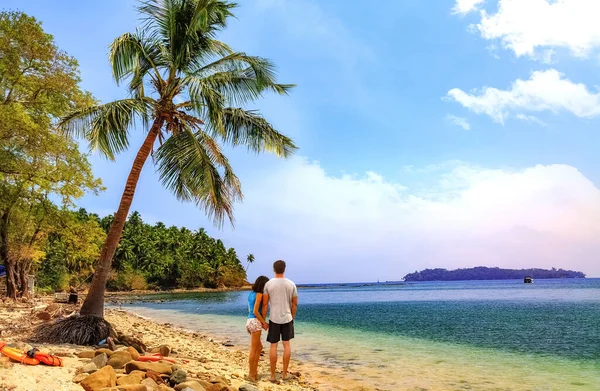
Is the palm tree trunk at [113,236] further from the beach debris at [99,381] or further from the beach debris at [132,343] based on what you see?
the beach debris at [99,381]

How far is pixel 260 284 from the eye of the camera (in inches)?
293

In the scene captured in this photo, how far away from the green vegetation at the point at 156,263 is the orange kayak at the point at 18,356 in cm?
6550

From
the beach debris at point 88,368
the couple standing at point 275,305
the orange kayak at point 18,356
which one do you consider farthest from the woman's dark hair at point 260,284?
the orange kayak at point 18,356

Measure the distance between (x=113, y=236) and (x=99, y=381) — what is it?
5.16 metres

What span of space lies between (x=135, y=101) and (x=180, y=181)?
7.33 ft

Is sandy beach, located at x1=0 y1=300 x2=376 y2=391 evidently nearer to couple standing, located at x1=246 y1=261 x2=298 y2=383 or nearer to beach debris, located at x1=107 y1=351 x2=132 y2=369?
beach debris, located at x1=107 y1=351 x2=132 y2=369

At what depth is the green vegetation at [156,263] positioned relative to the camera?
220 ft

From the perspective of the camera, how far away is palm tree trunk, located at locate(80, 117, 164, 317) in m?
9.73

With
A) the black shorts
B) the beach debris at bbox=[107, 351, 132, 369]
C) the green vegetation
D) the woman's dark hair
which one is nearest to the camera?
the beach debris at bbox=[107, 351, 132, 369]

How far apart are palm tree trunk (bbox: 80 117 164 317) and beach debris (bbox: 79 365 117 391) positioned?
4476mm

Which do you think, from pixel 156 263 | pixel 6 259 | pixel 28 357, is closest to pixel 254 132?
pixel 28 357

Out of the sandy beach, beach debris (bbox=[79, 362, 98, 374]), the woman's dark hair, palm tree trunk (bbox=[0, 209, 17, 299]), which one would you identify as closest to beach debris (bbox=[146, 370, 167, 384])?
the sandy beach

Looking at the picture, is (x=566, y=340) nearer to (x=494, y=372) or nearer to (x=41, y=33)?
(x=494, y=372)

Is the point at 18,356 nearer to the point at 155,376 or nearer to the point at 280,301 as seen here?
the point at 155,376
